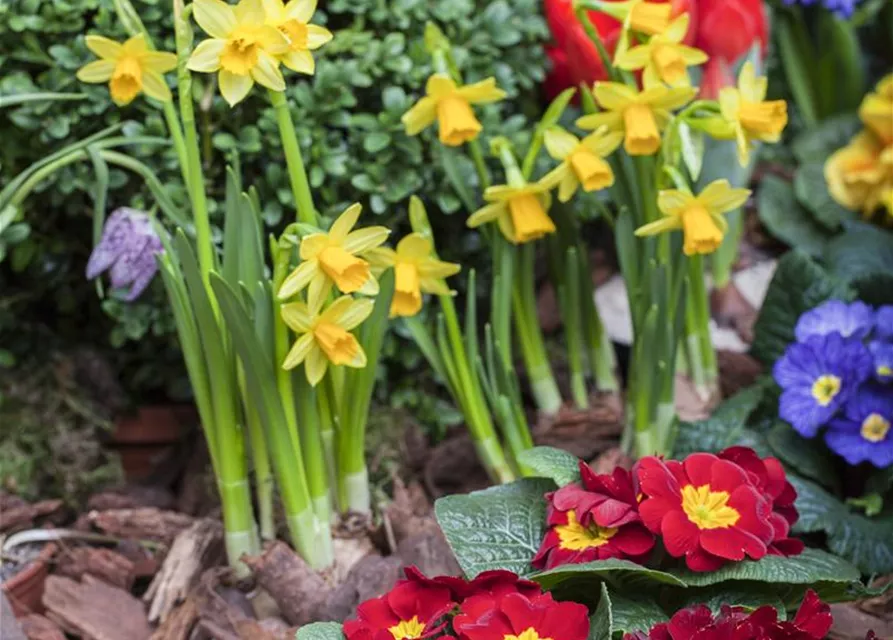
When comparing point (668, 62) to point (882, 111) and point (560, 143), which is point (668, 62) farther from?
point (882, 111)

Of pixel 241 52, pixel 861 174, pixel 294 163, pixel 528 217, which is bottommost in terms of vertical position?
pixel 861 174

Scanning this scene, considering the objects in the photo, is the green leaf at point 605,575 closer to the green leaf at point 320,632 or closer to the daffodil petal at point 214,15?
the green leaf at point 320,632

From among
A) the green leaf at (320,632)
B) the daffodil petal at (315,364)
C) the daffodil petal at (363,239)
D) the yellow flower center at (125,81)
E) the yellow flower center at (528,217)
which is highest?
the yellow flower center at (125,81)

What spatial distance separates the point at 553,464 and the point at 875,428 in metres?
0.44

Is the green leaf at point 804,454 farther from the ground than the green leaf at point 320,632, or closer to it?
A: closer to it

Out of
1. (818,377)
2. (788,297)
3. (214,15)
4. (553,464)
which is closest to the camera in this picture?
(214,15)

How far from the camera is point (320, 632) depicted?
3.22ft

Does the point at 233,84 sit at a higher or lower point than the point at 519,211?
higher

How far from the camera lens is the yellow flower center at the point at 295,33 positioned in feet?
3.49

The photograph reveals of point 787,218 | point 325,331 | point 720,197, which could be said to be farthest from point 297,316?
point 787,218

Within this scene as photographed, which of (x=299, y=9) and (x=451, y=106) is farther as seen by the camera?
(x=451, y=106)

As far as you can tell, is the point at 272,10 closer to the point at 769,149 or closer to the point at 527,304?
the point at 527,304

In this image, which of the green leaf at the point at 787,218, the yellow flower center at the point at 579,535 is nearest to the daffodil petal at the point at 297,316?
the yellow flower center at the point at 579,535

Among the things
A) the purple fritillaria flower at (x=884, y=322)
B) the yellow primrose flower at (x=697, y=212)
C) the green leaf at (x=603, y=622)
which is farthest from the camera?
the purple fritillaria flower at (x=884, y=322)
